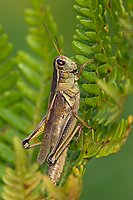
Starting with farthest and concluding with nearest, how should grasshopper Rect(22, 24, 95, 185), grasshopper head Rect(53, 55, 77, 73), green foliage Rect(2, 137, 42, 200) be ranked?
grasshopper head Rect(53, 55, 77, 73) < grasshopper Rect(22, 24, 95, 185) < green foliage Rect(2, 137, 42, 200)

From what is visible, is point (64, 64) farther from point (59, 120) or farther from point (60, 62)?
point (59, 120)

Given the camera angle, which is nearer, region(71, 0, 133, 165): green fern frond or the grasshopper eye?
region(71, 0, 133, 165): green fern frond

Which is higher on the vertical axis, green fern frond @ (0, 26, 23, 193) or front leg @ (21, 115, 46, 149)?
green fern frond @ (0, 26, 23, 193)

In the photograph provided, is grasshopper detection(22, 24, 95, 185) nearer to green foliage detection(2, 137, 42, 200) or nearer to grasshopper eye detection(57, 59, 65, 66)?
grasshopper eye detection(57, 59, 65, 66)

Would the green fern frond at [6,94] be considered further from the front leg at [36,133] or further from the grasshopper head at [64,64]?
the grasshopper head at [64,64]

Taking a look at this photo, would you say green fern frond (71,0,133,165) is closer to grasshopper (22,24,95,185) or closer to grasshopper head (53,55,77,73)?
grasshopper (22,24,95,185)

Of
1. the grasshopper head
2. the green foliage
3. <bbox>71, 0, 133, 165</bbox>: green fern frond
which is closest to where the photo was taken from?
the green foliage

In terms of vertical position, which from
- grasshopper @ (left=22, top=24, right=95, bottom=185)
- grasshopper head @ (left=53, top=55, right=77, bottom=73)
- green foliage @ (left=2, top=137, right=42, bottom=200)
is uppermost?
green foliage @ (left=2, top=137, right=42, bottom=200)

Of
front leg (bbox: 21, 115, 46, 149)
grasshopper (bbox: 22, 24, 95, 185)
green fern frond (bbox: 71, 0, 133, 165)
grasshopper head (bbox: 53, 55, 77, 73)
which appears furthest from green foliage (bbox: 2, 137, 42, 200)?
grasshopper head (bbox: 53, 55, 77, 73)
